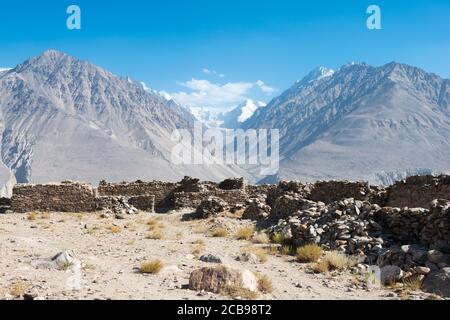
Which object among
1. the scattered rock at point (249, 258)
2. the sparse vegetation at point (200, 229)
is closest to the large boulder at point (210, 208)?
the sparse vegetation at point (200, 229)

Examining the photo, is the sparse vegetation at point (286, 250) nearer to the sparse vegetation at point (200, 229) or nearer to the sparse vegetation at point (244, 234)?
the sparse vegetation at point (244, 234)

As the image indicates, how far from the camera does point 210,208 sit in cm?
2398

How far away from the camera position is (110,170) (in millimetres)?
161750

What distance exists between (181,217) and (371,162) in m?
169

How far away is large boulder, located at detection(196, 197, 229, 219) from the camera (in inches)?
936

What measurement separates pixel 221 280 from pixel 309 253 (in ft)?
14.2

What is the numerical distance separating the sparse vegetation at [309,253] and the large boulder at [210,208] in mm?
10880

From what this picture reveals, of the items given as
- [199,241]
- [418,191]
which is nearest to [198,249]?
[199,241]

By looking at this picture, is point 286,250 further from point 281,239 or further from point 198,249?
point 198,249

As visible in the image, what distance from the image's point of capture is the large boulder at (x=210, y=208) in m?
23.8

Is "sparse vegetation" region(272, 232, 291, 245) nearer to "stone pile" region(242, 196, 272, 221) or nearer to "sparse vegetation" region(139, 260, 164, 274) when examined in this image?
"sparse vegetation" region(139, 260, 164, 274)
